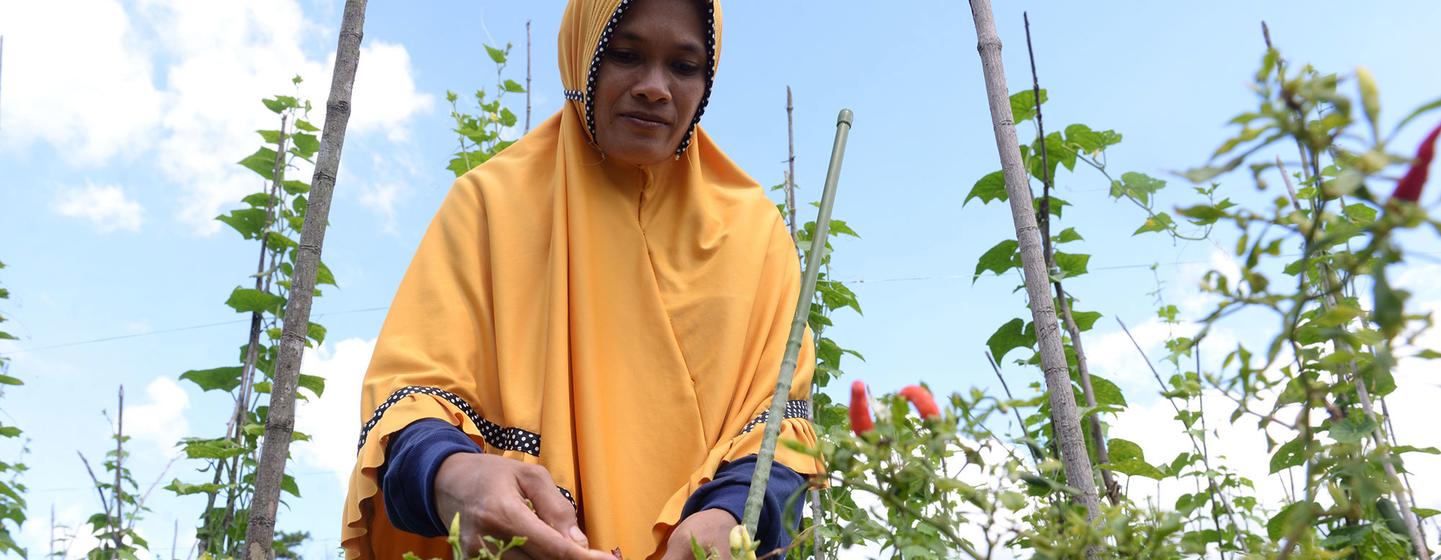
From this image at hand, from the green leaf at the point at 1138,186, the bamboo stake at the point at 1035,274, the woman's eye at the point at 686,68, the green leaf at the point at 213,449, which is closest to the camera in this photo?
the bamboo stake at the point at 1035,274

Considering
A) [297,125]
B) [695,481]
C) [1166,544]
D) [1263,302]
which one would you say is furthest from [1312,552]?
[297,125]

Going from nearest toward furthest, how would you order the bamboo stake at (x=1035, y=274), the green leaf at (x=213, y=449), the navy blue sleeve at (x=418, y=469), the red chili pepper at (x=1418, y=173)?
the red chili pepper at (x=1418, y=173) < the navy blue sleeve at (x=418, y=469) < the bamboo stake at (x=1035, y=274) < the green leaf at (x=213, y=449)

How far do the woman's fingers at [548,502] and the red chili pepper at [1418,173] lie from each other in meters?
1.04

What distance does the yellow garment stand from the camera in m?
1.56

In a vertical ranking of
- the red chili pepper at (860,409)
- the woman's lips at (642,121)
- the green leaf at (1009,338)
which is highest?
the woman's lips at (642,121)

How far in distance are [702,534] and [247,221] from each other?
2.51 metres

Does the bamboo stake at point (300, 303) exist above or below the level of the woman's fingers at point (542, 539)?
above

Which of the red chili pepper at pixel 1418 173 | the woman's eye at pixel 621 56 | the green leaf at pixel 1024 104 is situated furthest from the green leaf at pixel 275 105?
the red chili pepper at pixel 1418 173

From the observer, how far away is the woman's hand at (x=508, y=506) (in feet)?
4.20

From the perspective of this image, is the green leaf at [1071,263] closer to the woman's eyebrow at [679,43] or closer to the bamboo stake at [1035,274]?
the bamboo stake at [1035,274]

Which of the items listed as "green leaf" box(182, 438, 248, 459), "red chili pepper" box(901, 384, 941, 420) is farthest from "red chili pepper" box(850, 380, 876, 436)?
"green leaf" box(182, 438, 248, 459)

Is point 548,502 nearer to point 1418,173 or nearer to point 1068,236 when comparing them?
point 1418,173

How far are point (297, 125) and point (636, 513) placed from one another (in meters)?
2.32

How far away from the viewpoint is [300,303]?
226 centimetres
